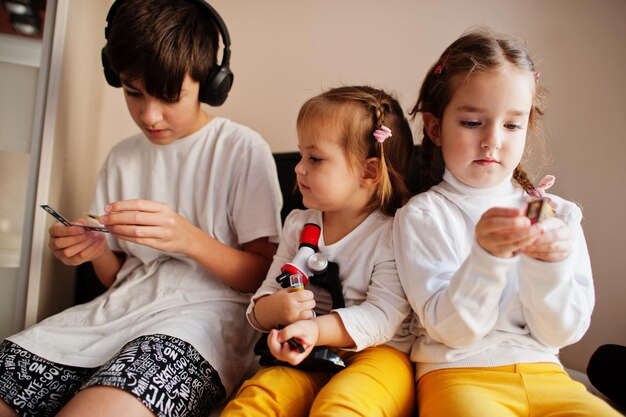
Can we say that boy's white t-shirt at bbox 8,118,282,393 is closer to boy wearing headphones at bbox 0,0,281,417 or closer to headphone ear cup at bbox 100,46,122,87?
boy wearing headphones at bbox 0,0,281,417

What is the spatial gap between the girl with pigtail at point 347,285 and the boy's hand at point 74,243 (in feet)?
1.34

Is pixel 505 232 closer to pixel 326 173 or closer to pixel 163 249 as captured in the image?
pixel 326 173

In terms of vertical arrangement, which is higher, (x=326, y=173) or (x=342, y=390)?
(x=326, y=173)

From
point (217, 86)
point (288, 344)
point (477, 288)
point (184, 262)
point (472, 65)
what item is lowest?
point (184, 262)

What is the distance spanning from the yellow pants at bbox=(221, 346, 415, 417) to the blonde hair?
0.95 feet

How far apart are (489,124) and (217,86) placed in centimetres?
57

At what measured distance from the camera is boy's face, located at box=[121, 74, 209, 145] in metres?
1.05

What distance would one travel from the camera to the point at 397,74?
142 centimetres

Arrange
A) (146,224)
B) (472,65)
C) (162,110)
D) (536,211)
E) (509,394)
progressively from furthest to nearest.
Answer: (162,110), (146,224), (472,65), (509,394), (536,211)

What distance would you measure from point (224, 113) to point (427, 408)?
1.13 meters

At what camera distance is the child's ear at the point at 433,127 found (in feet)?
3.17

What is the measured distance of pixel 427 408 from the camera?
77 centimetres

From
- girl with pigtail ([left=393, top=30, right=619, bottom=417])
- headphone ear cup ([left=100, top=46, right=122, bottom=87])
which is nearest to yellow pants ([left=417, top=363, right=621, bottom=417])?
girl with pigtail ([left=393, top=30, right=619, bottom=417])

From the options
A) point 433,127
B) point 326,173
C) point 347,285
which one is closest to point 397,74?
point 433,127
